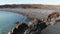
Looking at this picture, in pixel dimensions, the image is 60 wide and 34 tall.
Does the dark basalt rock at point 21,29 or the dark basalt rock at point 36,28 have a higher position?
the dark basalt rock at point 21,29

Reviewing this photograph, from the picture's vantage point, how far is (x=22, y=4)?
3508mm

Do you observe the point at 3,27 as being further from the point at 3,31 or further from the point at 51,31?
the point at 51,31

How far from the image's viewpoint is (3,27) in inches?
69.4

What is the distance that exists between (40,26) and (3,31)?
416mm

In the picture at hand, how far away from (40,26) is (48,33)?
11cm

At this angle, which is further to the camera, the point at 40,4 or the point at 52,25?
the point at 40,4

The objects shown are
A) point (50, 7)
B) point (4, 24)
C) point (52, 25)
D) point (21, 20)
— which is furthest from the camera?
point (50, 7)

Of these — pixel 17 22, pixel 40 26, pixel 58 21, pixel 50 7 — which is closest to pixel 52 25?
pixel 58 21

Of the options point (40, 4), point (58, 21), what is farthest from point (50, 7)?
point (58, 21)

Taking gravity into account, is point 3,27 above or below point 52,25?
above

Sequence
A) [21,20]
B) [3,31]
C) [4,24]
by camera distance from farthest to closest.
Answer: [21,20] < [4,24] < [3,31]

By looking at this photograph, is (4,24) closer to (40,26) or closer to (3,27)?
(3,27)

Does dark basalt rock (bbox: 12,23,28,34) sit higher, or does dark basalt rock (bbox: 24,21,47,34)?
dark basalt rock (bbox: 12,23,28,34)

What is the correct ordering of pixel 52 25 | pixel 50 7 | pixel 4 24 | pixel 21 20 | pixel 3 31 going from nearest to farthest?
pixel 3 31 < pixel 4 24 < pixel 21 20 < pixel 52 25 < pixel 50 7
